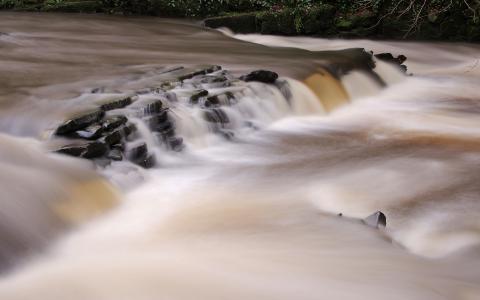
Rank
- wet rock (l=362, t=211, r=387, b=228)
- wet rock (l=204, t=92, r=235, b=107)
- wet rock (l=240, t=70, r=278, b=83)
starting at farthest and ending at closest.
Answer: wet rock (l=240, t=70, r=278, b=83)
wet rock (l=204, t=92, r=235, b=107)
wet rock (l=362, t=211, r=387, b=228)

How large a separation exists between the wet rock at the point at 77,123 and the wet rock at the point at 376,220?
2.69 m

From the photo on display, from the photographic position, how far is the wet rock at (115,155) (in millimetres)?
5093

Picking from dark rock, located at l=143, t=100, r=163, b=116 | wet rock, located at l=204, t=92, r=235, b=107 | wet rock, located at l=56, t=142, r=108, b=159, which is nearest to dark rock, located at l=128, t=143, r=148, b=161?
wet rock, located at l=56, t=142, r=108, b=159

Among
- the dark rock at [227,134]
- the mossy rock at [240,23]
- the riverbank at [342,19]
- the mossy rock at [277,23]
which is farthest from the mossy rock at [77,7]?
the dark rock at [227,134]

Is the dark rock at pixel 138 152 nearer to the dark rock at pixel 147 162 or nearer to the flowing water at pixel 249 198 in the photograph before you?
the dark rock at pixel 147 162

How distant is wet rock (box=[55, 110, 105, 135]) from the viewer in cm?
526

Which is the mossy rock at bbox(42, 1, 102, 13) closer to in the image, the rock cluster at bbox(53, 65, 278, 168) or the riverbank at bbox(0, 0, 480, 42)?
the riverbank at bbox(0, 0, 480, 42)

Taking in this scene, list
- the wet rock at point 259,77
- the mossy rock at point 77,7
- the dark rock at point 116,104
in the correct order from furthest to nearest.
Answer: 1. the mossy rock at point 77,7
2. the wet rock at point 259,77
3. the dark rock at point 116,104

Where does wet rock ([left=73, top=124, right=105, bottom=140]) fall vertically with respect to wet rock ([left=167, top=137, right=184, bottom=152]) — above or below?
above

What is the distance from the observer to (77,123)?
5.30m

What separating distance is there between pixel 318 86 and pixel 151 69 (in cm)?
242

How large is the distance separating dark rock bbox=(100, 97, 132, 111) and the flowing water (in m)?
0.34

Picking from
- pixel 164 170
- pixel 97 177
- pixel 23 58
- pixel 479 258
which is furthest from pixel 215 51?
pixel 479 258

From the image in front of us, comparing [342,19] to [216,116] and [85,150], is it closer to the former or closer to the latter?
[216,116]
